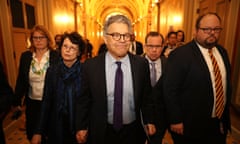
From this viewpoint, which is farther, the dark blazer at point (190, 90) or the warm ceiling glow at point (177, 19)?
the warm ceiling glow at point (177, 19)

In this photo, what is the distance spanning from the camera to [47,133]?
1826 millimetres

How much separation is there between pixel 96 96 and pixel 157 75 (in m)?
1.14

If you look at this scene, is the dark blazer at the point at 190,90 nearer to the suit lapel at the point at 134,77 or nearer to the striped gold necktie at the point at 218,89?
the striped gold necktie at the point at 218,89

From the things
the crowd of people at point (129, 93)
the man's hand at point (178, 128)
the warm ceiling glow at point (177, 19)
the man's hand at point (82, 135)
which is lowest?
the man's hand at point (178, 128)

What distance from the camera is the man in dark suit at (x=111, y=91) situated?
1.47 metres

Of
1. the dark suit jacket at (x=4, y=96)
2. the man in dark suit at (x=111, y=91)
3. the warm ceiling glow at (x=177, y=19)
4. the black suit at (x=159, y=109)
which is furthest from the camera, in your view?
the warm ceiling glow at (x=177, y=19)

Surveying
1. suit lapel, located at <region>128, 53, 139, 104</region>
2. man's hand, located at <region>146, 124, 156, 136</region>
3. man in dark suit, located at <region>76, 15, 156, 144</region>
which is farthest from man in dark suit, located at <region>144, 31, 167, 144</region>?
suit lapel, located at <region>128, 53, 139, 104</region>

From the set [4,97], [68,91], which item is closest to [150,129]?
[68,91]

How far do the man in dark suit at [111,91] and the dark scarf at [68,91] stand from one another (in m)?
0.24

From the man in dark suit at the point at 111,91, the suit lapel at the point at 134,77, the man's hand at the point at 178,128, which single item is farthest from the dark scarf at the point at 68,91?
the man's hand at the point at 178,128

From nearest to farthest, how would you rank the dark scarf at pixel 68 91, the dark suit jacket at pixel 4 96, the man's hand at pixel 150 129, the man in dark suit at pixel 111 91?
1. the dark suit jacket at pixel 4 96
2. the man in dark suit at pixel 111 91
3. the man's hand at pixel 150 129
4. the dark scarf at pixel 68 91

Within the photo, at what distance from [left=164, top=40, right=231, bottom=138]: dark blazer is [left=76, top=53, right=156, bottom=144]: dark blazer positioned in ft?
1.29

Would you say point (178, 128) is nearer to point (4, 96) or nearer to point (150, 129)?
point (150, 129)

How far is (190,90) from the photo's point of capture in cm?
175
